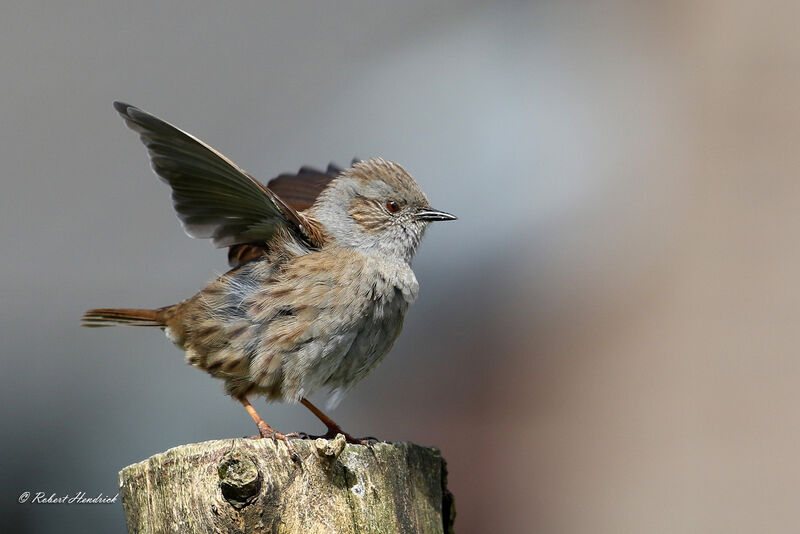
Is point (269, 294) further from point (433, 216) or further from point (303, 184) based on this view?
point (303, 184)

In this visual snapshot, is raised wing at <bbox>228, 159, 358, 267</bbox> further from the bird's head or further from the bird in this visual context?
the bird

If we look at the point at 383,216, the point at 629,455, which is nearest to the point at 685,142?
the point at 629,455

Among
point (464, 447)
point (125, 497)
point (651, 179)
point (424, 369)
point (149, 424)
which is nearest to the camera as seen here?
point (125, 497)

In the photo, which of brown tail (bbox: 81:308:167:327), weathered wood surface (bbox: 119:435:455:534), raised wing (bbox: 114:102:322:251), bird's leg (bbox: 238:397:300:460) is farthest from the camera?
brown tail (bbox: 81:308:167:327)

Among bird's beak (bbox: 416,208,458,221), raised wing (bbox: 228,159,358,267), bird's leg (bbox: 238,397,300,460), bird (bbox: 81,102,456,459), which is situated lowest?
bird's leg (bbox: 238,397,300,460)

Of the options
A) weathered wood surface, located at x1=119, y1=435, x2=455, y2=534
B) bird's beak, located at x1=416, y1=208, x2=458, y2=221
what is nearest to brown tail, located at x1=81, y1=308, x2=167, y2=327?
bird's beak, located at x1=416, y1=208, x2=458, y2=221

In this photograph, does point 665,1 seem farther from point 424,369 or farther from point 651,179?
point 424,369

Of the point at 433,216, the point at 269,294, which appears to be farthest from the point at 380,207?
the point at 269,294

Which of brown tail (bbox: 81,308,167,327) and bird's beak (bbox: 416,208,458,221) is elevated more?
bird's beak (bbox: 416,208,458,221)
